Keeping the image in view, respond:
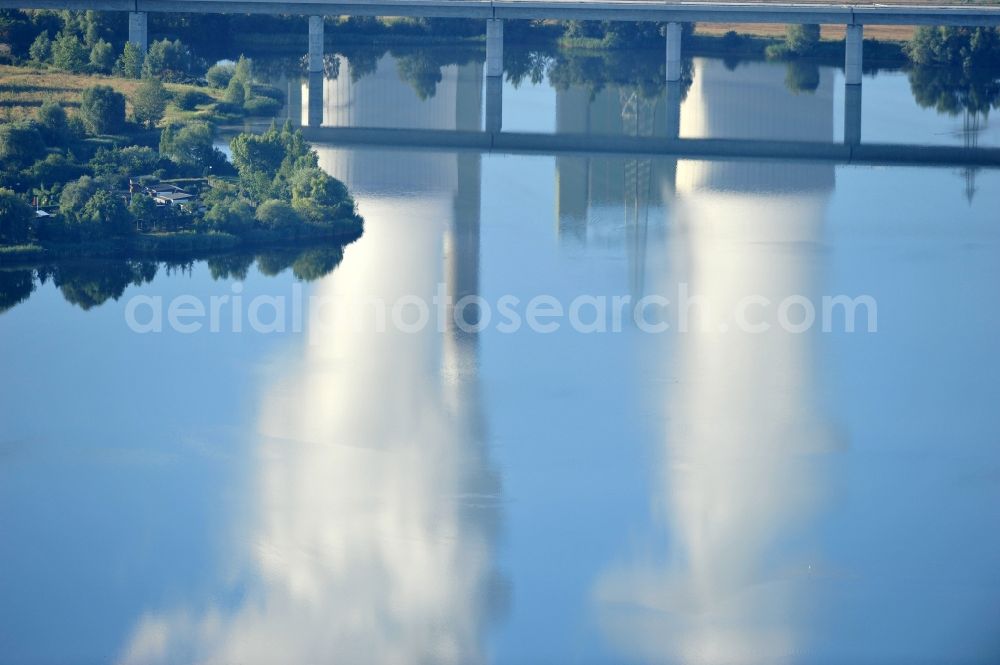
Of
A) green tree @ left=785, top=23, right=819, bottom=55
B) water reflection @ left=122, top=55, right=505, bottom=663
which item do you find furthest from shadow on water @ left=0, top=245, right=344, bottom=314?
green tree @ left=785, top=23, right=819, bottom=55

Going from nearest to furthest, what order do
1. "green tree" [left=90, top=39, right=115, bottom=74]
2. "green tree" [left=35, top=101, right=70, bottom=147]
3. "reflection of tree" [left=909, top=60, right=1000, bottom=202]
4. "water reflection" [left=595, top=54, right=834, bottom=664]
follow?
"water reflection" [left=595, top=54, right=834, bottom=664]
"green tree" [left=35, top=101, right=70, bottom=147]
"reflection of tree" [left=909, top=60, right=1000, bottom=202]
"green tree" [left=90, top=39, right=115, bottom=74]

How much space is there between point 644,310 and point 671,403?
205 inches

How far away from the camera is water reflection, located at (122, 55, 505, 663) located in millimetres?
23750

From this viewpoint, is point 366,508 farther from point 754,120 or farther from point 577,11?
point 577,11

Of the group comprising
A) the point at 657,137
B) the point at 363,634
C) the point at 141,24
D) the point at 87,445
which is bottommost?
the point at 363,634

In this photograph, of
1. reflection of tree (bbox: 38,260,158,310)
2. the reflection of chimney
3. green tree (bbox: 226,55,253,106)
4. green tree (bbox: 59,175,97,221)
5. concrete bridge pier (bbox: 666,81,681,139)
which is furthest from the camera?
green tree (bbox: 226,55,253,106)

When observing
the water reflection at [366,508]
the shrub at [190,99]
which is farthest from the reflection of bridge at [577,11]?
the water reflection at [366,508]

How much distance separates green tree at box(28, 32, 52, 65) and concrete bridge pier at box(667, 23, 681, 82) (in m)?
19.3

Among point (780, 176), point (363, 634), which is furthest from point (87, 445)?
point (780, 176)

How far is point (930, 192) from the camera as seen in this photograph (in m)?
47.2

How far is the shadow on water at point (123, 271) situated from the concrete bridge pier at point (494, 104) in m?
15.1

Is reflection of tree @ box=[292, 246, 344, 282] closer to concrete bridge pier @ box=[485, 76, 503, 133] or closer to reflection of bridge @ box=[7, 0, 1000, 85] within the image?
concrete bridge pier @ box=[485, 76, 503, 133]

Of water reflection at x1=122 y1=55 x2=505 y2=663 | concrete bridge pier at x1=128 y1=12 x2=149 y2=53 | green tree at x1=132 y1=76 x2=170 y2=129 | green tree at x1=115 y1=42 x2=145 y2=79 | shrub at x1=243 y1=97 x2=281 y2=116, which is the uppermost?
concrete bridge pier at x1=128 y1=12 x2=149 y2=53

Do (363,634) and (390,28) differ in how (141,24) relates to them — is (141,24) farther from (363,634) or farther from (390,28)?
(363,634)
